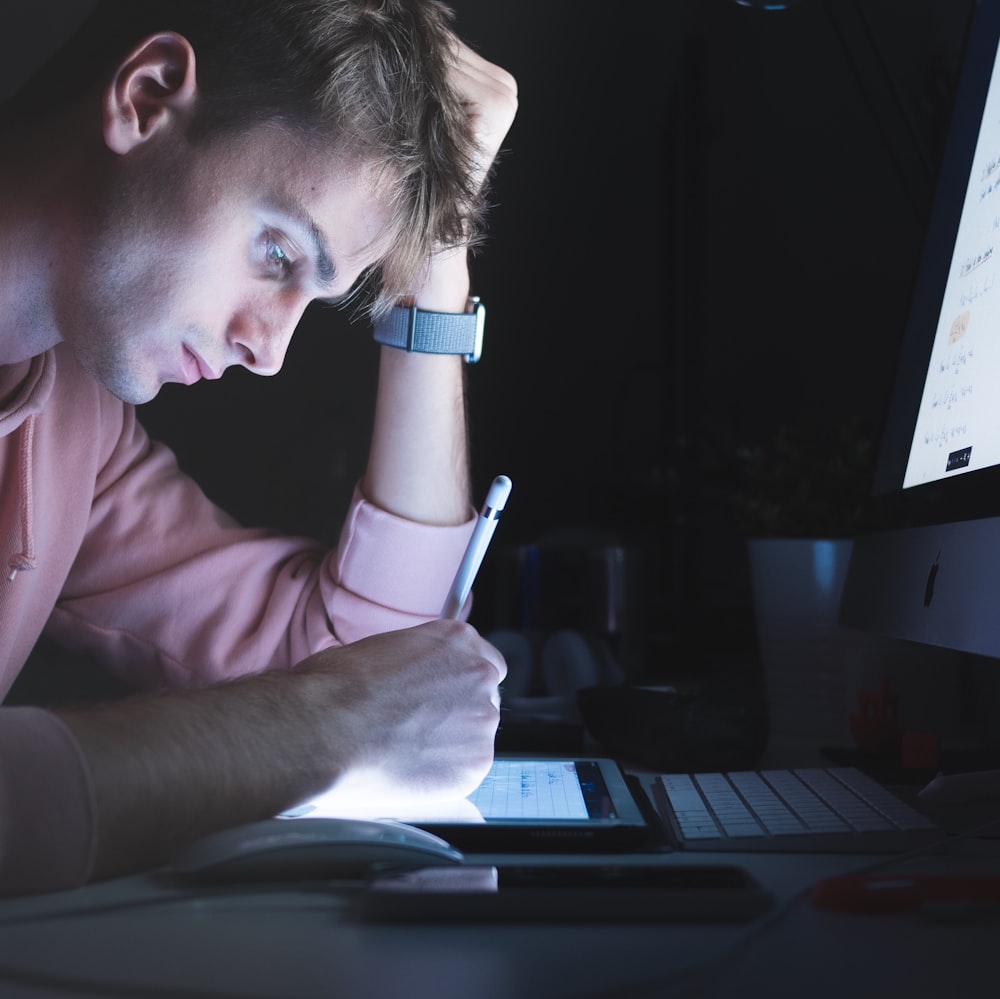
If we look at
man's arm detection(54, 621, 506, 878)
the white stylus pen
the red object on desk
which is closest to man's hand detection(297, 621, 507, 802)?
man's arm detection(54, 621, 506, 878)

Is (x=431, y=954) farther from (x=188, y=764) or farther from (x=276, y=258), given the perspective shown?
(x=276, y=258)

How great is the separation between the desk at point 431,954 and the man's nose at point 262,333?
1.88ft

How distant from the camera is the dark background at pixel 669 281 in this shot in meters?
1.22

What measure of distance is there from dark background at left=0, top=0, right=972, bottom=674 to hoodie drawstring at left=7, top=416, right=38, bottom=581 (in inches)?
10.6

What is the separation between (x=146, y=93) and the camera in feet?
2.81

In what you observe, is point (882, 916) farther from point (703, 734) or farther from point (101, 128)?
point (101, 128)

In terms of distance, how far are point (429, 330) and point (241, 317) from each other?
8.4 inches

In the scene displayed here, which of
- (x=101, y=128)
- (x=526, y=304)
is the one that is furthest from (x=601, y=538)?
(x=101, y=128)

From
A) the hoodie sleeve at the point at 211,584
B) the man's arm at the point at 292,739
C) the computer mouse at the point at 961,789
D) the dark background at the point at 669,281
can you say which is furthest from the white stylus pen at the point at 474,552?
the dark background at the point at 669,281

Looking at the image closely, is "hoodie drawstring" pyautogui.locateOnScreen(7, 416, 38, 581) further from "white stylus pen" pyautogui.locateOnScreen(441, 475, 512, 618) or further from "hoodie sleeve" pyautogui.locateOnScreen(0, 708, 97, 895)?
"hoodie sleeve" pyautogui.locateOnScreen(0, 708, 97, 895)

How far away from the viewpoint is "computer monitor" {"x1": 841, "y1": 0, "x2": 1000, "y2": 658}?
2.00ft

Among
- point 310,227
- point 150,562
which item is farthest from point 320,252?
point 150,562

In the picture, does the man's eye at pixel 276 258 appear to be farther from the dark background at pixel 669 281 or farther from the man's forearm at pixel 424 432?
the dark background at pixel 669 281

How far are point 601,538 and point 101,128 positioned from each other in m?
0.74
